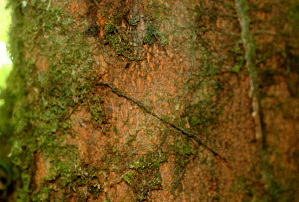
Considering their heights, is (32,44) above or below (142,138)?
above

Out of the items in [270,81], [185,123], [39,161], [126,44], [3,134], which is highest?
[126,44]

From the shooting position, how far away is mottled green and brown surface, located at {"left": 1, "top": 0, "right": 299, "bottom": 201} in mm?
989

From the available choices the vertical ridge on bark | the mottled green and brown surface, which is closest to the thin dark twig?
the mottled green and brown surface

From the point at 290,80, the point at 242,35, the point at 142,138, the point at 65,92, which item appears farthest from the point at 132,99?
the point at 290,80

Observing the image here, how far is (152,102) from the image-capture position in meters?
1.12

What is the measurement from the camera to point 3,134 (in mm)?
1465

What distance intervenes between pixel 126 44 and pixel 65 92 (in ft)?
1.34

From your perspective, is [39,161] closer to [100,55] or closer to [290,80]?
[100,55]

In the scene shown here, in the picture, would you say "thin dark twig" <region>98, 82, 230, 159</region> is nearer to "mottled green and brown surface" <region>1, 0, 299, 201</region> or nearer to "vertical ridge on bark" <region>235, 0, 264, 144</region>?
"mottled green and brown surface" <region>1, 0, 299, 201</region>

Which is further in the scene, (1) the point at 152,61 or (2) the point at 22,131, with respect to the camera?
(2) the point at 22,131

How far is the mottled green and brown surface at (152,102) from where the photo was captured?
38.9 inches

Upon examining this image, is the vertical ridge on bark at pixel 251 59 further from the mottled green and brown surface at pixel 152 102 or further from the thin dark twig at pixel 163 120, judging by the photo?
the thin dark twig at pixel 163 120

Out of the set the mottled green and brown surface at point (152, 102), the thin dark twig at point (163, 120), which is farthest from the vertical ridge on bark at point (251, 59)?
the thin dark twig at point (163, 120)

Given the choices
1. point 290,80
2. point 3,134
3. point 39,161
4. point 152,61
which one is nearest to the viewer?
point 290,80
